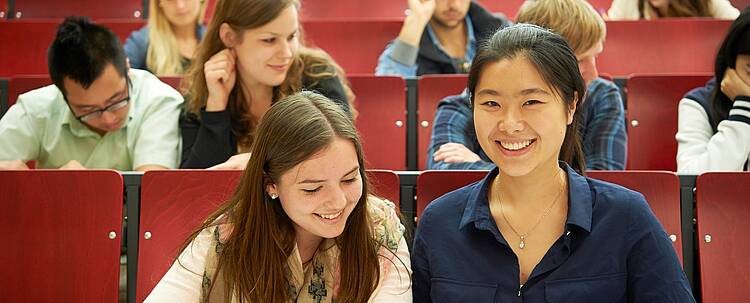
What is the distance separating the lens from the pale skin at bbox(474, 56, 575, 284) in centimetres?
140

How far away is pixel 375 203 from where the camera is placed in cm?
156

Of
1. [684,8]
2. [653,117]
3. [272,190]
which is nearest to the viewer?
[272,190]

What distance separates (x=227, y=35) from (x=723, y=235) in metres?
1.07

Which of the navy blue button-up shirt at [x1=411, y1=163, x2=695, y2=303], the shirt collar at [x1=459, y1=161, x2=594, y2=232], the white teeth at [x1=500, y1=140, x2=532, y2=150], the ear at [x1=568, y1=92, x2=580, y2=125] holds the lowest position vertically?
the navy blue button-up shirt at [x1=411, y1=163, x2=695, y2=303]

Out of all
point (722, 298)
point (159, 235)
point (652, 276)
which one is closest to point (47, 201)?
point (159, 235)

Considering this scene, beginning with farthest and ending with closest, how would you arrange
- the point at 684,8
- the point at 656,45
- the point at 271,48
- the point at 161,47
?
the point at 684,8 < the point at 656,45 < the point at 161,47 < the point at 271,48

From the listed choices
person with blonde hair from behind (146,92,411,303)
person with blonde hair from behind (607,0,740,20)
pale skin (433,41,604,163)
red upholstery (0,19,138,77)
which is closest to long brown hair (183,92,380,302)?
person with blonde hair from behind (146,92,411,303)

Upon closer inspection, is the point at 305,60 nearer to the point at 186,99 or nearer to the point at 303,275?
the point at 186,99

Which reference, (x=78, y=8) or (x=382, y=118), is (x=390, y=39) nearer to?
(x=382, y=118)

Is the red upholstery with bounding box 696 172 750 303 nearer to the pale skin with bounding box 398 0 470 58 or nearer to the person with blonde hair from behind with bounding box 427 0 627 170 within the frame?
the person with blonde hair from behind with bounding box 427 0 627 170

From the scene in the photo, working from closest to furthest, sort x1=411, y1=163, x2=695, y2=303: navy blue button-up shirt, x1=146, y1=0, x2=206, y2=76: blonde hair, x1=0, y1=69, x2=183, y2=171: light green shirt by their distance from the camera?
x1=411, y1=163, x2=695, y2=303: navy blue button-up shirt < x1=0, y1=69, x2=183, y2=171: light green shirt < x1=146, y1=0, x2=206, y2=76: blonde hair

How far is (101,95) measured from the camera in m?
2.09

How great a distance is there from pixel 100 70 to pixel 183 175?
0.47 m

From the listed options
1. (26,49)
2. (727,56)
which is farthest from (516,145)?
(26,49)
